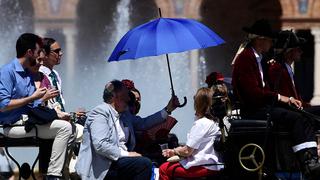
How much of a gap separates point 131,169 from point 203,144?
0.78m

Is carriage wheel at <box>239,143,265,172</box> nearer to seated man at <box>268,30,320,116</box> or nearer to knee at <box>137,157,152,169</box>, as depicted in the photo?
seated man at <box>268,30,320,116</box>

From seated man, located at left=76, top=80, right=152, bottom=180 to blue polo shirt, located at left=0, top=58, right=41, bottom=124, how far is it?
33.6 inches

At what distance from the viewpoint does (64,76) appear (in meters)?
29.5

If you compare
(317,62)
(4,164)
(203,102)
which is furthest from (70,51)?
(203,102)

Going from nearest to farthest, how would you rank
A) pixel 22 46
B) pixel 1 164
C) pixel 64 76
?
1. pixel 22 46
2. pixel 1 164
3. pixel 64 76

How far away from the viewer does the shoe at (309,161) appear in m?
7.66

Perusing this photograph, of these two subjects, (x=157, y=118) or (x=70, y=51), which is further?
(x=70, y=51)

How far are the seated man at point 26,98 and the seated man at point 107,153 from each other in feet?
1.25

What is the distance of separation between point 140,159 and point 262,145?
119 cm

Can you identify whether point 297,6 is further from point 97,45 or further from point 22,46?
point 22,46

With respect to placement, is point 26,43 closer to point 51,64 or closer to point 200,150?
point 51,64

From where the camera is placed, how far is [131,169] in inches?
323

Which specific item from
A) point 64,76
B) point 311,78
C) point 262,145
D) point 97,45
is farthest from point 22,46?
point 311,78

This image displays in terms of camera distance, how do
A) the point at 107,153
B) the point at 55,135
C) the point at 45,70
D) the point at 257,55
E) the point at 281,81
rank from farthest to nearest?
the point at 45,70
the point at 55,135
the point at 281,81
the point at 257,55
the point at 107,153
